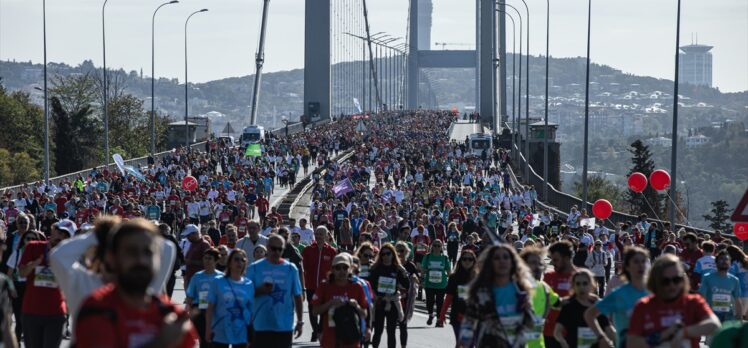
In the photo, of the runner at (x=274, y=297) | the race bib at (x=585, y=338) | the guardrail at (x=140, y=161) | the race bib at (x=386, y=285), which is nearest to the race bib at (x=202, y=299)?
the runner at (x=274, y=297)

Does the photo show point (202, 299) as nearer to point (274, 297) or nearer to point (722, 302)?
point (274, 297)

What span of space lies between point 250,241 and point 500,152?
174ft

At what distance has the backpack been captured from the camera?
12172mm

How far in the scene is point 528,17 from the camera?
72438mm

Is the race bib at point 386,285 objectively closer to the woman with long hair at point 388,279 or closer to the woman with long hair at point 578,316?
the woman with long hair at point 388,279

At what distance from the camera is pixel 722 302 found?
14.1 m

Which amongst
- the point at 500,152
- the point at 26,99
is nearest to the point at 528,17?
the point at 500,152

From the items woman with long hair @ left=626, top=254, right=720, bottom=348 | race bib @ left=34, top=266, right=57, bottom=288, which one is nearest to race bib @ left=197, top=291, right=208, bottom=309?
race bib @ left=34, top=266, right=57, bottom=288

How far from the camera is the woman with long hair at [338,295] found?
1216 cm

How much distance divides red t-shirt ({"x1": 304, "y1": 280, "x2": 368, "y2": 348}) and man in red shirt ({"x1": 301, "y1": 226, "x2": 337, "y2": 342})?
4.15m

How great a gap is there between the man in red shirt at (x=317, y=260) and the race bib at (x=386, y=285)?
217 centimetres

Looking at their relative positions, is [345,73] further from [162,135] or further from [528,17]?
[528,17]

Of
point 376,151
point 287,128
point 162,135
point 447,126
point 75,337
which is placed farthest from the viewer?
point 162,135

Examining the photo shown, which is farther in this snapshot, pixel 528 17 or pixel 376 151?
pixel 528 17
